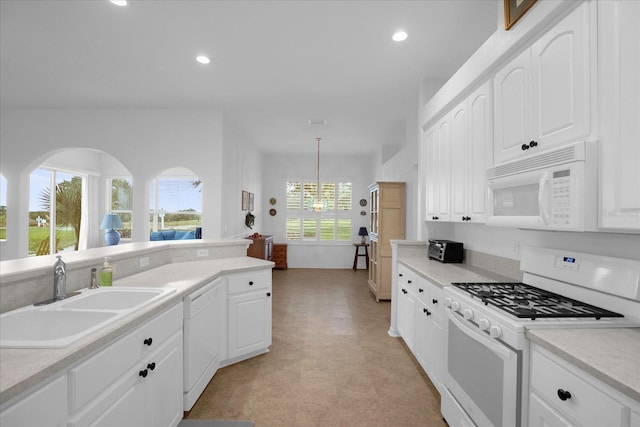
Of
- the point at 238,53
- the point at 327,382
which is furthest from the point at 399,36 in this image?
the point at 327,382

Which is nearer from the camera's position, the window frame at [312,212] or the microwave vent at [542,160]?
the microwave vent at [542,160]

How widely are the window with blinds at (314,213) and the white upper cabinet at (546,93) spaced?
6057 mm

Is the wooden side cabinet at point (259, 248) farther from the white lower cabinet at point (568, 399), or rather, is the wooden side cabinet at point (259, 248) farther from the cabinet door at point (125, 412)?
the white lower cabinet at point (568, 399)

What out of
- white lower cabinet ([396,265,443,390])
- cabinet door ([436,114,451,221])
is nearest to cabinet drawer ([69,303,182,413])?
white lower cabinet ([396,265,443,390])

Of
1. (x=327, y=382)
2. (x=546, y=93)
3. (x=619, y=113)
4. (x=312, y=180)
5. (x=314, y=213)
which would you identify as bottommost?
(x=327, y=382)

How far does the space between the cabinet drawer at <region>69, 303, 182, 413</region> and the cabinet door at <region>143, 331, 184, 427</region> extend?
96mm

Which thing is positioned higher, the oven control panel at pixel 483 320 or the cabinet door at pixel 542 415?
the oven control panel at pixel 483 320

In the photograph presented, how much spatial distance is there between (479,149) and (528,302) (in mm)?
1136

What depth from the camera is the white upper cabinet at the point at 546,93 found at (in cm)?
138

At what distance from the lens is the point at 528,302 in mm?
1609

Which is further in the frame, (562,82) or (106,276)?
(106,276)

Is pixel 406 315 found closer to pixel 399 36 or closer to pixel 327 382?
pixel 327 382

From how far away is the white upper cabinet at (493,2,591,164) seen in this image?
4.51 feet

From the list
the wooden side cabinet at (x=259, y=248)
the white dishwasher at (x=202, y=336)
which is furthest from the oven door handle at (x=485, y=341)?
the wooden side cabinet at (x=259, y=248)
